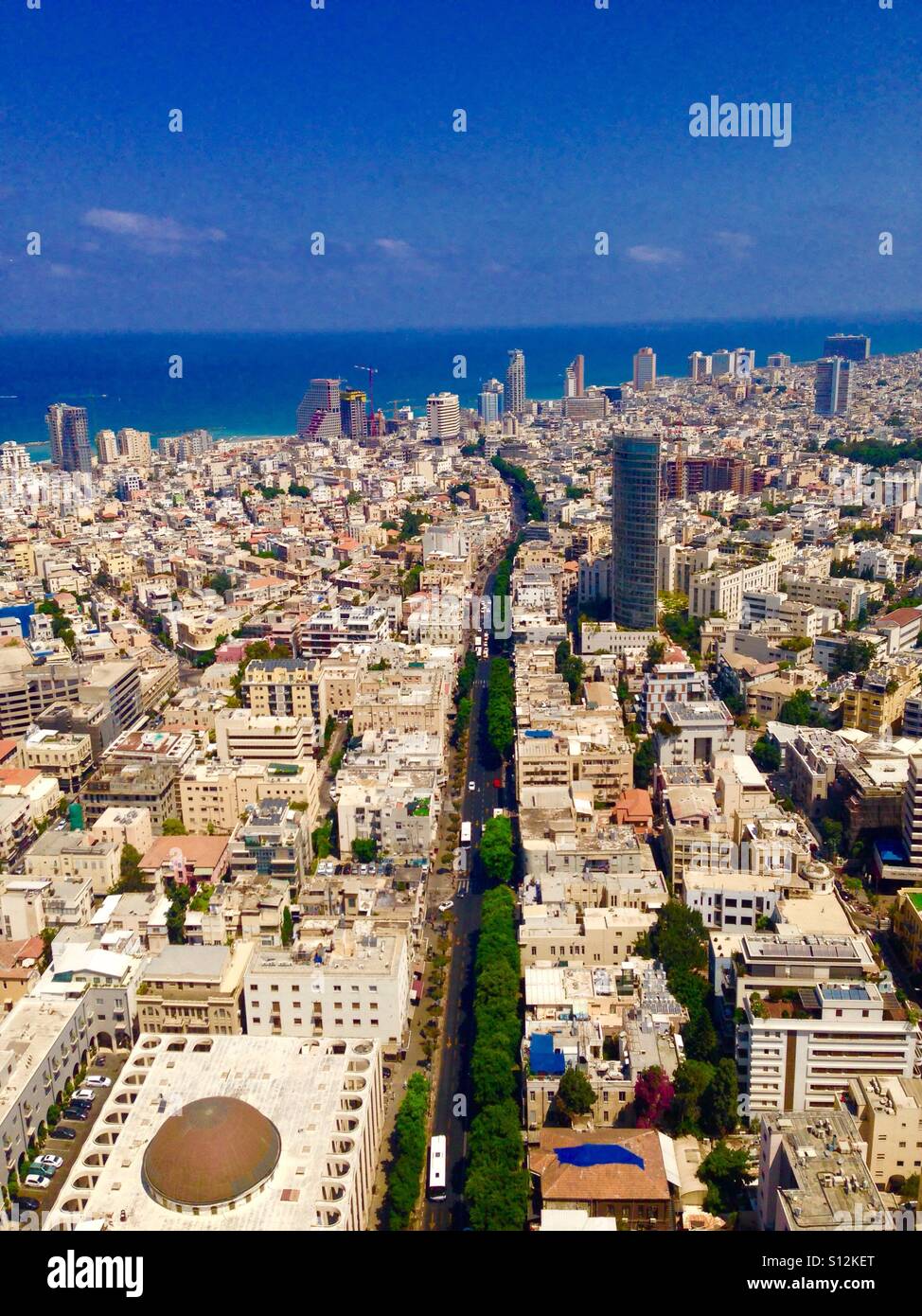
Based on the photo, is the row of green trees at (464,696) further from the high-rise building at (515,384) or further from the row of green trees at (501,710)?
the high-rise building at (515,384)

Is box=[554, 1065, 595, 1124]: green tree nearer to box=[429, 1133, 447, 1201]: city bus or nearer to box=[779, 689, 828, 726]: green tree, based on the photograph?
box=[429, 1133, 447, 1201]: city bus

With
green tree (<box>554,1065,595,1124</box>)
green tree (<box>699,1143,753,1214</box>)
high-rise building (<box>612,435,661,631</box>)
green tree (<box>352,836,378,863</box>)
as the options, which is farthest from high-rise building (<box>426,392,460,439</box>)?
green tree (<box>699,1143,753,1214</box>)

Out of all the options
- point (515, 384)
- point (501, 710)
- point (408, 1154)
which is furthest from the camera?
point (515, 384)

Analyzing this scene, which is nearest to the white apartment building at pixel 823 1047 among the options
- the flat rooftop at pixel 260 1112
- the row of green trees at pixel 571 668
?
the flat rooftop at pixel 260 1112

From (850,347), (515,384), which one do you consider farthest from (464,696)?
(850,347)

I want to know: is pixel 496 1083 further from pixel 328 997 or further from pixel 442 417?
pixel 442 417

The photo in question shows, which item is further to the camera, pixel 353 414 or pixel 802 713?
pixel 353 414
